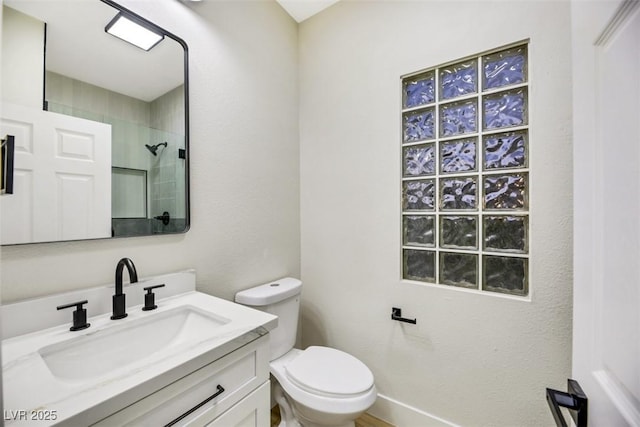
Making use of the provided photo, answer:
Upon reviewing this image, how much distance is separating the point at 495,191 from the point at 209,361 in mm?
1334

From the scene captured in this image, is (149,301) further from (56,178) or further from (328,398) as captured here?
(328,398)

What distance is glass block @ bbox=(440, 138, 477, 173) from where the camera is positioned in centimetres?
136

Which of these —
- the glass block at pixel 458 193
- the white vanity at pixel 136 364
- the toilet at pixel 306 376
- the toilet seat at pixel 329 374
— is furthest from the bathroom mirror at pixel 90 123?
the glass block at pixel 458 193

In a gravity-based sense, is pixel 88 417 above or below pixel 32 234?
below

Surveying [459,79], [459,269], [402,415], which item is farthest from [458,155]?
[402,415]

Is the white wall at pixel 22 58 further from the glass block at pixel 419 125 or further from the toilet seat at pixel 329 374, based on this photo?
the glass block at pixel 419 125

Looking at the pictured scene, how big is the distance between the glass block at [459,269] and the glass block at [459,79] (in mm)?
798

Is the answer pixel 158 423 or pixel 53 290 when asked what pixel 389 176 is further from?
pixel 53 290

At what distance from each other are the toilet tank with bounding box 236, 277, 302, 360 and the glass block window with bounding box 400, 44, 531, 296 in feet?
2.09

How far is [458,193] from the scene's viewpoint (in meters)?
1.40

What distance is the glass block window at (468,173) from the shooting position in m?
1.26

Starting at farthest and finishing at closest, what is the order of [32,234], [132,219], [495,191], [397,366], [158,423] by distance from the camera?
[397,366]
[495,191]
[132,219]
[32,234]
[158,423]

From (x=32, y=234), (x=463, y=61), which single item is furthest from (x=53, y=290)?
(x=463, y=61)

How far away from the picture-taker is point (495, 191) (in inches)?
51.4
